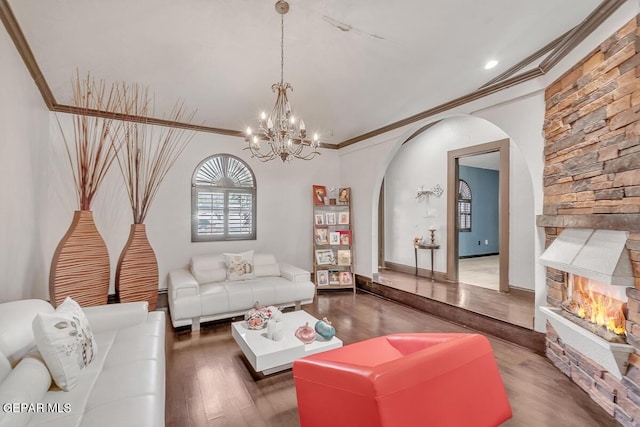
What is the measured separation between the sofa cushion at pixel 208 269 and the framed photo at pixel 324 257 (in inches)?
62.6

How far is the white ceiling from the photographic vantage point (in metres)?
2.11

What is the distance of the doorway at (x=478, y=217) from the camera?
170 inches

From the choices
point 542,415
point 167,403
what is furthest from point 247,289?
point 542,415

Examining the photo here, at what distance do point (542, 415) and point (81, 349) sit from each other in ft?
9.44

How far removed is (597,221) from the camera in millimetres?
2049

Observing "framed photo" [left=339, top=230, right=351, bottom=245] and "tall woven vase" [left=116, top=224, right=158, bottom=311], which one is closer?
"tall woven vase" [left=116, top=224, right=158, bottom=311]

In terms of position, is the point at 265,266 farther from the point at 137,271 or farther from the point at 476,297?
the point at 476,297

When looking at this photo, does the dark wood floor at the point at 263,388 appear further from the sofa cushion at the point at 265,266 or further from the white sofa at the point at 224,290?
the sofa cushion at the point at 265,266

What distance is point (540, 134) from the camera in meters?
2.79

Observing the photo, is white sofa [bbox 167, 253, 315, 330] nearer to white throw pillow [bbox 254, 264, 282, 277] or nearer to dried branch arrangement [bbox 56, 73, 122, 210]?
white throw pillow [bbox 254, 264, 282, 277]

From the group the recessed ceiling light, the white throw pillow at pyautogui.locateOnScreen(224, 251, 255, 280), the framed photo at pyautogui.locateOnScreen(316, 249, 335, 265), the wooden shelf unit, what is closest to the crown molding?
the recessed ceiling light

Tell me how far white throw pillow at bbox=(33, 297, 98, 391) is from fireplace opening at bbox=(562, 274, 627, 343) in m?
3.17

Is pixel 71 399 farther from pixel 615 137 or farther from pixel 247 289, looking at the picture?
pixel 615 137

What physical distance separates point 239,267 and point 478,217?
255 inches
